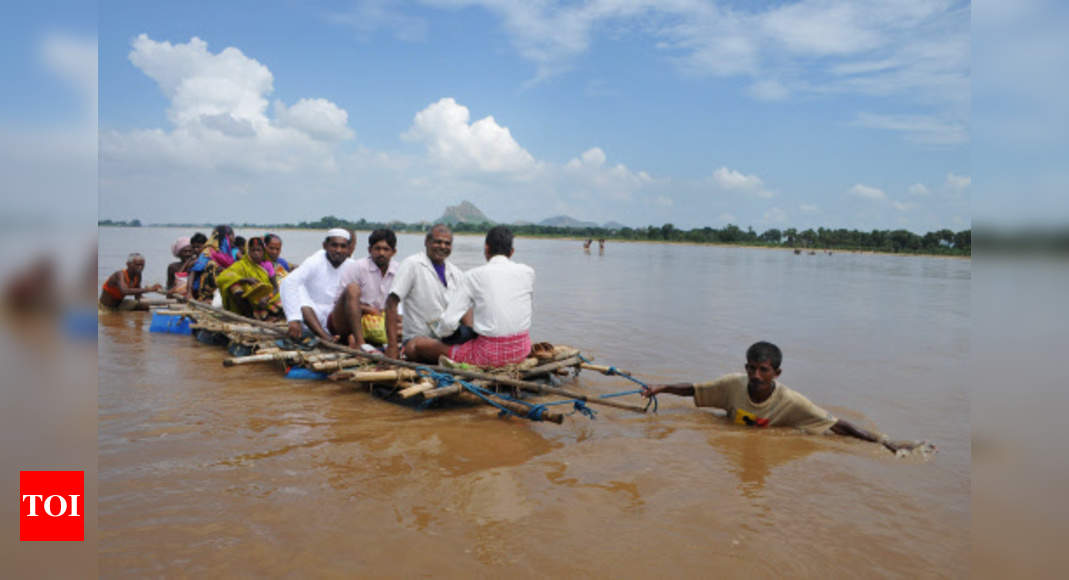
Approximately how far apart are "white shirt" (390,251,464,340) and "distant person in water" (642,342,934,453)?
6.22 feet

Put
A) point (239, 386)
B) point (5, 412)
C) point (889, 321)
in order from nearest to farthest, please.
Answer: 1. point (5, 412)
2. point (239, 386)
3. point (889, 321)

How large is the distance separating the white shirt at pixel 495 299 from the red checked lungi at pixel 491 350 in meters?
0.07

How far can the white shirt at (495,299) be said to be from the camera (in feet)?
15.3

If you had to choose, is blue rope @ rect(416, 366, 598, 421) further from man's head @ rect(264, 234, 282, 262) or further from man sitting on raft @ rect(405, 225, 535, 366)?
man's head @ rect(264, 234, 282, 262)

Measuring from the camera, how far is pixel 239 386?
5.52m

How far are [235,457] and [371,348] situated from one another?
6.88ft

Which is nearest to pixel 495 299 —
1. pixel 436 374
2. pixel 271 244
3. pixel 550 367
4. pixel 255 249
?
pixel 436 374

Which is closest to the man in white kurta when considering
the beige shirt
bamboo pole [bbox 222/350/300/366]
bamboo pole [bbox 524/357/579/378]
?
bamboo pole [bbox 524/357/579/378]

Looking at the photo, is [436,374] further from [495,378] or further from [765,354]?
[765,354]

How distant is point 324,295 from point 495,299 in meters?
2.37

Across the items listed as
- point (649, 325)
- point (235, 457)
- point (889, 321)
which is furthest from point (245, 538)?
point (889, 321)

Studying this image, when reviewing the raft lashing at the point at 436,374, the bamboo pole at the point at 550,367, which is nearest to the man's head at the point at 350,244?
the raft lashing at the point at 436,374

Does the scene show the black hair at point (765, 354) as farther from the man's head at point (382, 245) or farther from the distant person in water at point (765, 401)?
the man's head at point (382, 245)

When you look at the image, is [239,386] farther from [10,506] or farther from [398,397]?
[10,506]
